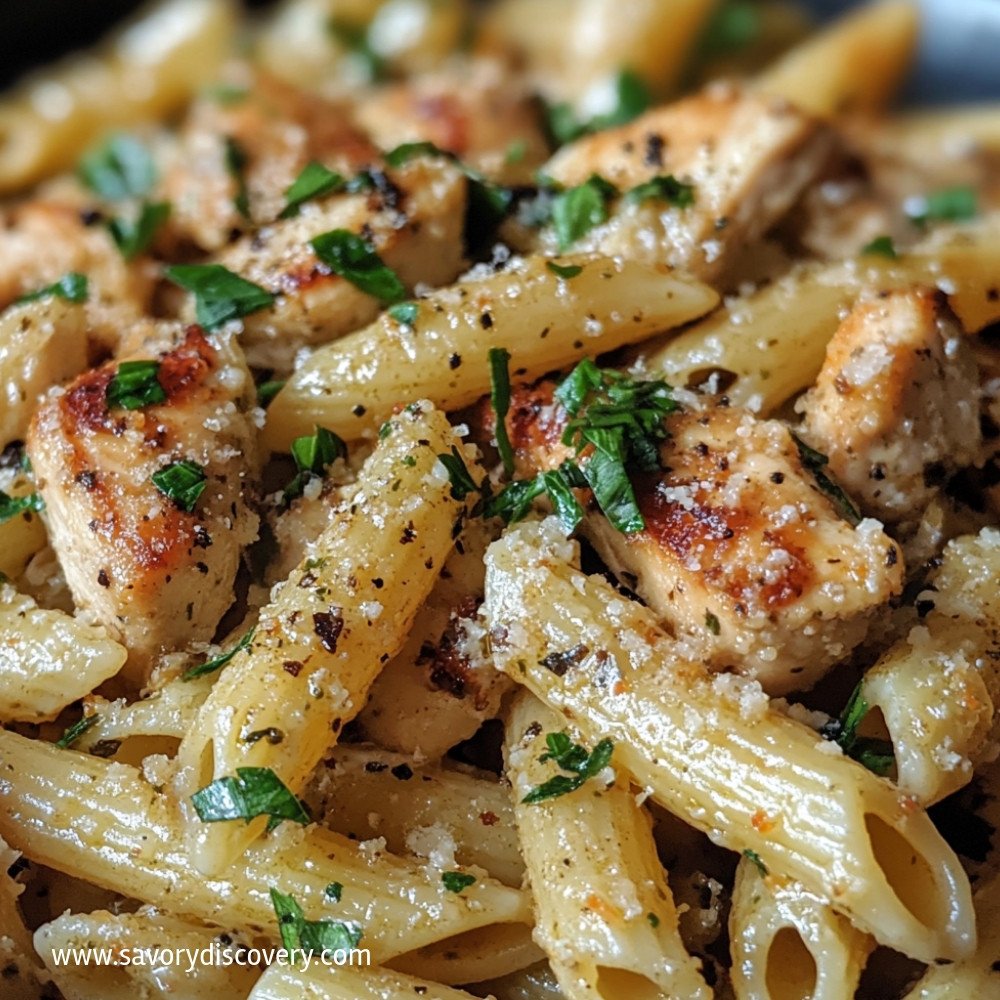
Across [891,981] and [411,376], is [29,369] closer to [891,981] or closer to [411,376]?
[411,376]

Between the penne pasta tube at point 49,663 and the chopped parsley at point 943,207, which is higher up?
the penne pasta tube at point 49,663

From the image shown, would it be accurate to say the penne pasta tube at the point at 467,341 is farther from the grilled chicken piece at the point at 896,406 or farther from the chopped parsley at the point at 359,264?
the grilled chicken piece at the point at 896,406

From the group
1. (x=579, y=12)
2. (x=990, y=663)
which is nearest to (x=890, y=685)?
(x=990, y=663)

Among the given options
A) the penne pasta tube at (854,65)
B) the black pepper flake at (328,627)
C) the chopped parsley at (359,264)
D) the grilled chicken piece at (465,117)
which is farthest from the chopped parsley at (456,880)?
the penne pasta tube at (854,65)

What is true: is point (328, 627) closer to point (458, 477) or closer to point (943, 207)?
point (458, 477)

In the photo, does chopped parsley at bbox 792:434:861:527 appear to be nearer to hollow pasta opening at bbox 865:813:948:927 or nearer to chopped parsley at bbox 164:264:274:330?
hollow pasta opening at bbox 865:813:948:927
